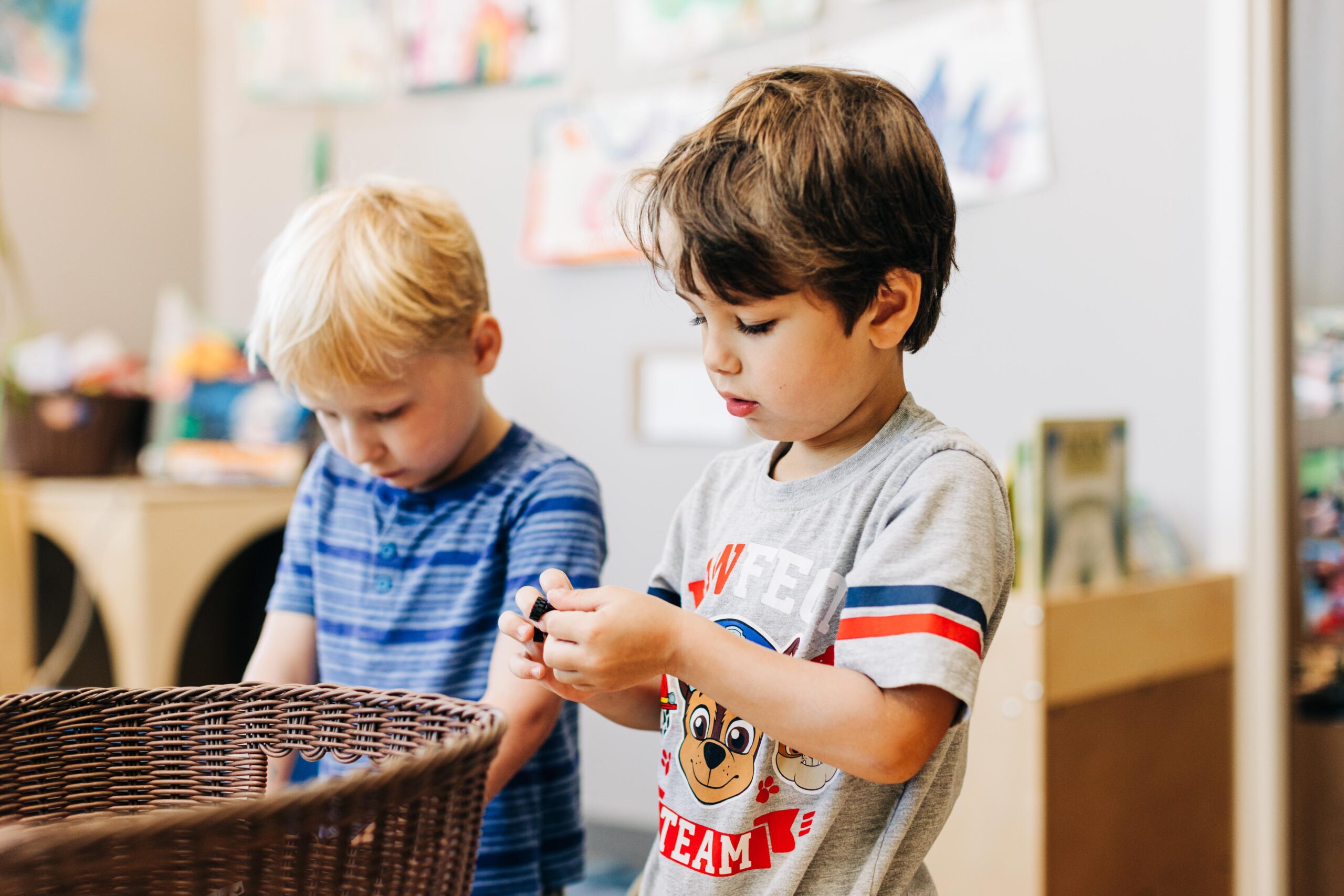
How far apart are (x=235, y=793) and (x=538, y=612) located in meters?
0.21

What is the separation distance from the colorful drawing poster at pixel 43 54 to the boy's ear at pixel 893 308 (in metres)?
2.31

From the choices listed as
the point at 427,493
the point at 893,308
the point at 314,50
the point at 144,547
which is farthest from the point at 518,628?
the point at 314,50

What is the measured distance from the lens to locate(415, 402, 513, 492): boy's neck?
96 centimetres

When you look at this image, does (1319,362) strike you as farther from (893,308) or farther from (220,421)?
(220,421)

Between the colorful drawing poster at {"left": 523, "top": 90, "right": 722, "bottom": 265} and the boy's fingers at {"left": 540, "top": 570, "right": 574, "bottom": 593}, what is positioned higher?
the colorful drawing poster at {"left": 523, "top": 90, "right": 722, "bottom": 265}

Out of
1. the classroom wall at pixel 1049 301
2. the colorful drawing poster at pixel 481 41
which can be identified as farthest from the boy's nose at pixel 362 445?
the colorful drawing poster at pixel 481 41

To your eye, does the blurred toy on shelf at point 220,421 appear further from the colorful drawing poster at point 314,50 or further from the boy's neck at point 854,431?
the boy's neck at point 854,431

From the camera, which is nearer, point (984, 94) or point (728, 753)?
point (728, 753)

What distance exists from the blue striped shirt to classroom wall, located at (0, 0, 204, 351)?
1.75m

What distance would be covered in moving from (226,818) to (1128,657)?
1230mm

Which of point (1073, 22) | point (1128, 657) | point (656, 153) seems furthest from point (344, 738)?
point (656, 153)

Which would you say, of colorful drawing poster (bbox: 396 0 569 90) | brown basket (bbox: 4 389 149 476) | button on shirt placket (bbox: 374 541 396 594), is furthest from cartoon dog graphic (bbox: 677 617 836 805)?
brown basket (bbox: 4 389 149 476)

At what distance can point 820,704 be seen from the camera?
1.90 feet

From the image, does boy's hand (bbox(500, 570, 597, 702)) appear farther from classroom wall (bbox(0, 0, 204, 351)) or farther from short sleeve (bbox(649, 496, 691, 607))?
classroom wall (bbox(0, 0, 204, 351))
